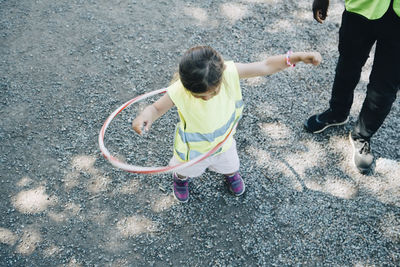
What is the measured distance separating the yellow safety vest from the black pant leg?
1029 millimetres

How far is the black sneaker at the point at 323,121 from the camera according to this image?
3568 mm

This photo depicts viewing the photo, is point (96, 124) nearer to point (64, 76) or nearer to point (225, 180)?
point (64, 76)

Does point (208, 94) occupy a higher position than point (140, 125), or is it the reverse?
point (208, 94)

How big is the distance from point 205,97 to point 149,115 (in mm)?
418

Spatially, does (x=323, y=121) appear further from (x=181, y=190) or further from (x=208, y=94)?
(x=208, y=94)

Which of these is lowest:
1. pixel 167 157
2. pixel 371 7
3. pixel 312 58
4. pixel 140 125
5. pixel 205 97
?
pixel 167 157

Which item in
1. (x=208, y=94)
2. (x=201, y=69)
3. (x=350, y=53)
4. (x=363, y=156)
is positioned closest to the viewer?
(x=201, y=69)

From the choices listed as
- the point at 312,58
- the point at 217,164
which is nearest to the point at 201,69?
the point at 312,58

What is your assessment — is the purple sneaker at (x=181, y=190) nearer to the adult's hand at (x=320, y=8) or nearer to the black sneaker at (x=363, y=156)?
the black sneaker at (x=363, y=156)

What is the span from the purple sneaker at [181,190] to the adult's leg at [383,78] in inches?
68.8

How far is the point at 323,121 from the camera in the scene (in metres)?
3.59

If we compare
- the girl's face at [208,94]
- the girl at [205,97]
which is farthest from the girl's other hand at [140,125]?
the girl's face at [208,94]

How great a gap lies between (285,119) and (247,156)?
65 centimetres

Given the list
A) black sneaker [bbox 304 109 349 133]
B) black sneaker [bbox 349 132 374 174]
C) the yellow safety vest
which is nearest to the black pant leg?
black sneaker [bbox 304 109 349 133]
